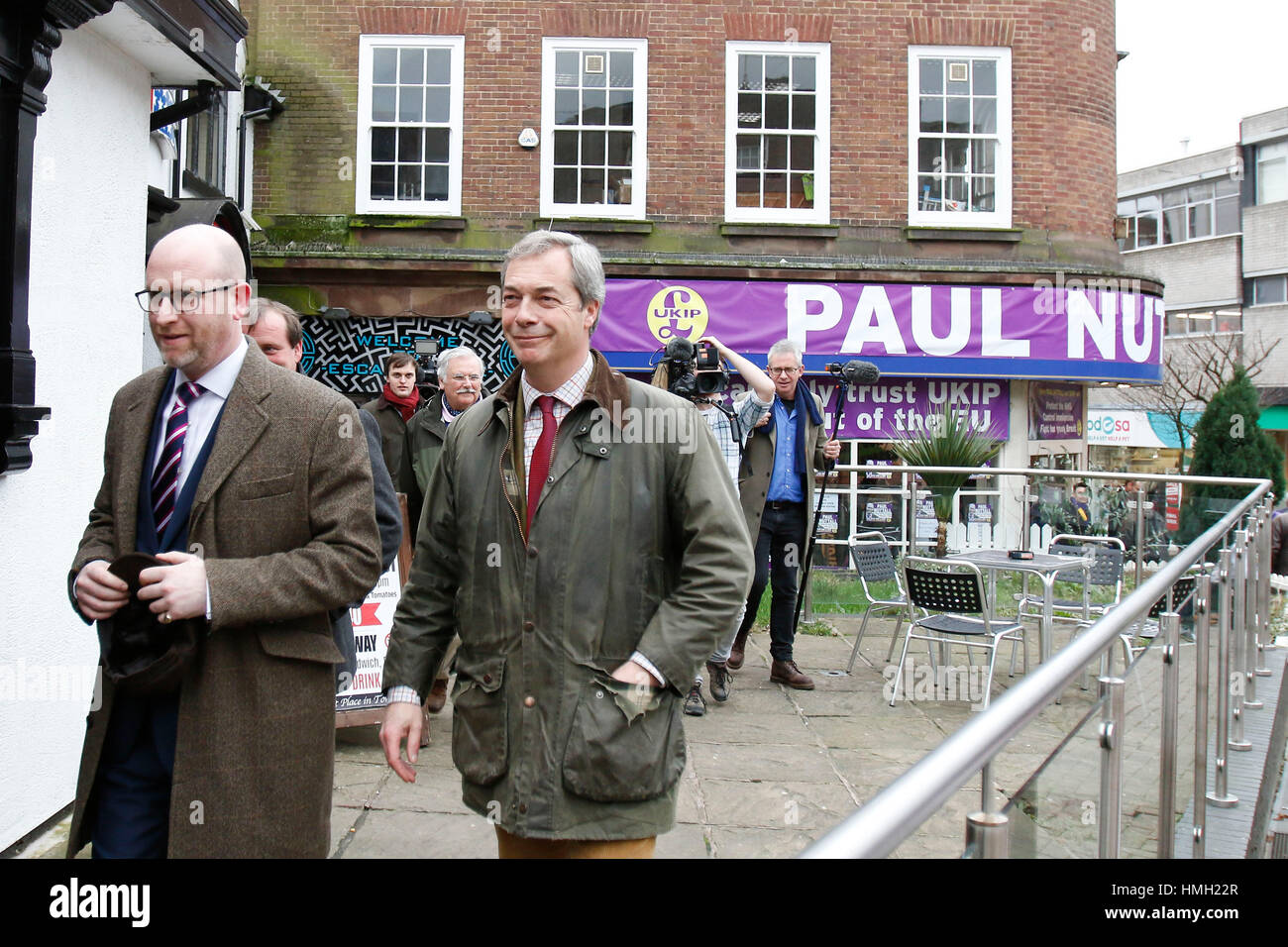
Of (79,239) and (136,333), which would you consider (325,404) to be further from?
(136,333)

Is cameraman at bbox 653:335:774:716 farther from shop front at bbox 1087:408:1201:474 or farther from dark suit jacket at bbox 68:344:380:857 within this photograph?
shop front at bbox 1087:408:1201:474

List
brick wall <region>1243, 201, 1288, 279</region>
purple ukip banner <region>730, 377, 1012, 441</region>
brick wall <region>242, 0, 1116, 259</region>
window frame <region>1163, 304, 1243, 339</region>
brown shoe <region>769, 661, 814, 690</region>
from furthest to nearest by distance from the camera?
1. window frame <region>1163, 304, 1243, 339</region>
2. brick wall <region>1243, 201, 1288, 279</region>
3. purple ukip banner <region>730, 377, 1012, 441</region>
4. brick wall <region>242, 0, 1116, 259</region>
5. brown shoe <region>769, 661, 814, 690</region>

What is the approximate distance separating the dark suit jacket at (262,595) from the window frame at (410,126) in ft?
37.2

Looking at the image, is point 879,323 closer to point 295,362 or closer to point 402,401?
point 402,401

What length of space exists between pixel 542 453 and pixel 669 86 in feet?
38.7

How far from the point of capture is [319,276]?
13133 millimetres

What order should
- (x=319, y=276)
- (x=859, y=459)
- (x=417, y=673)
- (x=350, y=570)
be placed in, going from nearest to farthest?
(x=350, y=570)
(x=417, y=673)
(x=319, y=276)
(x=859, y=459)

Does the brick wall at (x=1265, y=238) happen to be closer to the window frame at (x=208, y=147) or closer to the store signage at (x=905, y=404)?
the store signage at (x=905, y=404)

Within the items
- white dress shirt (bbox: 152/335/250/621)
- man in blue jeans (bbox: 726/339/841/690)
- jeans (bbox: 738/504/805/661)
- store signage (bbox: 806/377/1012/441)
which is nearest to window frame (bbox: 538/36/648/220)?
store signage (bbox: 806/377/1012/441)

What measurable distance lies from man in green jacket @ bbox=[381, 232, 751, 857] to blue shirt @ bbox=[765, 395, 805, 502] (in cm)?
438

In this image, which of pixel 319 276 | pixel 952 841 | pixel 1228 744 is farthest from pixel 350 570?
pixel 319 276

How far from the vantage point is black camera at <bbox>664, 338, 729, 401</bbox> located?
20.0 feet

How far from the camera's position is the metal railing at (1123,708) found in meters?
1.34

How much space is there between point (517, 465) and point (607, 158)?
11.6 m
